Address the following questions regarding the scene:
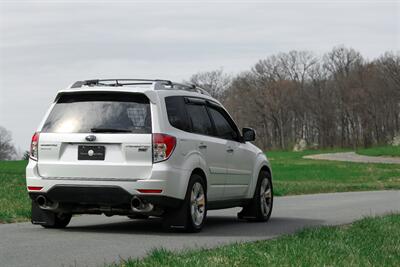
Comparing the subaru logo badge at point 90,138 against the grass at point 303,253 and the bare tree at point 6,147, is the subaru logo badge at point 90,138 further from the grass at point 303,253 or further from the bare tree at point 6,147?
the bare tree at point 6,147

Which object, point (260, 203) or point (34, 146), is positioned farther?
point (260, 203)

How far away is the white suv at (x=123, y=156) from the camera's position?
10.2 meters

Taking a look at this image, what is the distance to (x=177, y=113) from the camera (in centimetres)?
1091

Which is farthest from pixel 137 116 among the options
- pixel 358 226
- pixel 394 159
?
pixel 394 159

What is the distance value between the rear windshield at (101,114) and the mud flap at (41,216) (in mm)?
1137

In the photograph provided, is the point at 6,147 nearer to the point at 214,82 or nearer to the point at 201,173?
the point at 214,82

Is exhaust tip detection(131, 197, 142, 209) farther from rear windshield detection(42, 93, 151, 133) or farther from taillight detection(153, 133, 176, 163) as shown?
rear windshield detection(42, 93, 151, 133)

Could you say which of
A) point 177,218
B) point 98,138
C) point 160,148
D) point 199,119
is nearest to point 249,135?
point 199,119

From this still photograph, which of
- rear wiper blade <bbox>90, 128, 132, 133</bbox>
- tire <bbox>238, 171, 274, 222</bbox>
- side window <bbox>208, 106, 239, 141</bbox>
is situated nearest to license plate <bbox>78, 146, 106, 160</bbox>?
rear wiper blade <bbox>90, 128, 132, 133</bbox>

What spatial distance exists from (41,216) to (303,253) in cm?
455

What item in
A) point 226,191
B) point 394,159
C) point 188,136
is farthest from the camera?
point 394,159

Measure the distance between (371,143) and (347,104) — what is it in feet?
18.8

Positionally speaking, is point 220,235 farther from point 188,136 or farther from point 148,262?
point 148,262

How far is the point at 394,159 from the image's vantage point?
201 feet
